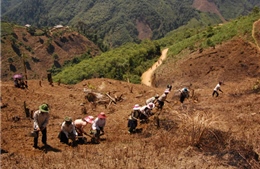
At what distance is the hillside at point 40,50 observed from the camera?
218 feet

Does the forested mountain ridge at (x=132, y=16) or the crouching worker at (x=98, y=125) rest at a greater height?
the forested mountain ridge at (x=132, y=16)

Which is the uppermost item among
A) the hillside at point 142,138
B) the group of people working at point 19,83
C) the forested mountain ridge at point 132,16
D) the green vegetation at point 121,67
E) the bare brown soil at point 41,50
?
the forested mountain ridge at point 132,16

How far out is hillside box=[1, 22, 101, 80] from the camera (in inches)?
2621

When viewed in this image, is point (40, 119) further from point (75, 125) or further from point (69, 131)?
point (75, 125)

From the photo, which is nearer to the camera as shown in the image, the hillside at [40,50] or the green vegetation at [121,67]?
the green vegetation at [121,67]

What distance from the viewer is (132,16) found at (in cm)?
16812

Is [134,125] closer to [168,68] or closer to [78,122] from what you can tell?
[78,122]

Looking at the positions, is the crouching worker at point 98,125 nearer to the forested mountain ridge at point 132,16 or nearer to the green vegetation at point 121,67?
the green vegetation at point 121,67

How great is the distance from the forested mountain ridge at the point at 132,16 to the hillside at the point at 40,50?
5663 centimetres

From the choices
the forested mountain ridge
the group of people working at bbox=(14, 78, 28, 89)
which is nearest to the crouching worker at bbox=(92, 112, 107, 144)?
the group of people working at bbox=(14, 78, 28, 89)

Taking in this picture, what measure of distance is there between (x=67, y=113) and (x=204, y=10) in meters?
185

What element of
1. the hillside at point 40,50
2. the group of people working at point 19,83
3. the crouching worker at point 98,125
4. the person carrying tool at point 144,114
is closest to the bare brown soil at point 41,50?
the hillside at point 40,50

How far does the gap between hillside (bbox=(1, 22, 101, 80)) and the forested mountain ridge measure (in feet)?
186

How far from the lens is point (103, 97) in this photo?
15016mm
